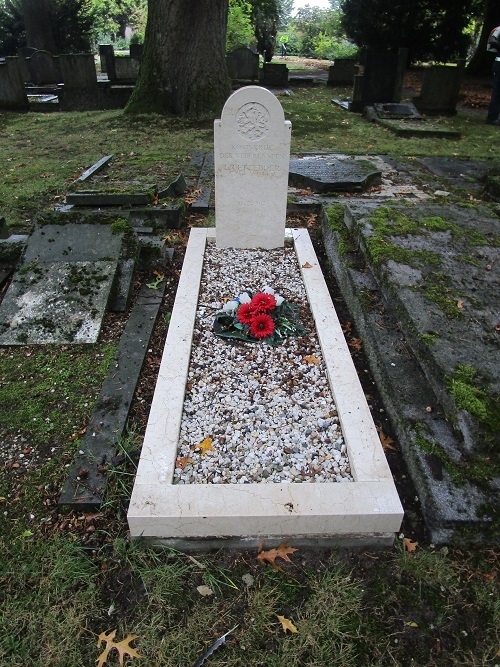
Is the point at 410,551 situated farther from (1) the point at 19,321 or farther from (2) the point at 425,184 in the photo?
(2) the point at 425,184

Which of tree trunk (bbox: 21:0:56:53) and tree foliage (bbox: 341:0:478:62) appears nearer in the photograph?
tree foliage (bbox: 341:0:478:62)

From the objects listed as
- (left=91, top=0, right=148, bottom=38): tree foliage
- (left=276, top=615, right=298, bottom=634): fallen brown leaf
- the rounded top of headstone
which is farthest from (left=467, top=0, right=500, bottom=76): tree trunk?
(left=91, top=0, right=148, bottom=38): tree foliage

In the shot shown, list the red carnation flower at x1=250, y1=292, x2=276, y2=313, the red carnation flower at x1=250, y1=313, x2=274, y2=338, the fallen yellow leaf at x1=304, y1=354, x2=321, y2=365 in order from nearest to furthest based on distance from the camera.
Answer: the fallen yellow leaf at x1=304, y1=354, x2=321, y2=365
the red carnation flower at x1=250, y1=313, x2=274, y2=338
the red carnation flower at x1=250, y1=292, x2=276, y2=313

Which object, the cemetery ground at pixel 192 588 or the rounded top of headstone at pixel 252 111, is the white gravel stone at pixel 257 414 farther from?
the rounded top of headstone at pixel 252 111

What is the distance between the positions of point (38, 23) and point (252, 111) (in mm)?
19934

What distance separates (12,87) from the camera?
1281 cm

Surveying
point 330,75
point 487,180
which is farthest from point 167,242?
point 330,75

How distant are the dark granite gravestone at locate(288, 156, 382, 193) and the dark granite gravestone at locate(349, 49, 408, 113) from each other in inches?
251

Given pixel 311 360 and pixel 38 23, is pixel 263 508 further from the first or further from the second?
pixel 38 23

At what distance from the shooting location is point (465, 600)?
80.8 inches

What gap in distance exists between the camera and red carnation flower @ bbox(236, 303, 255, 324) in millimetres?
3582

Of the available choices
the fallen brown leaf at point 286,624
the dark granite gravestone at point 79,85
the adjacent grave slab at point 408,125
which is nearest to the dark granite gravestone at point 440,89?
the adjacent grave slab at point 408,125

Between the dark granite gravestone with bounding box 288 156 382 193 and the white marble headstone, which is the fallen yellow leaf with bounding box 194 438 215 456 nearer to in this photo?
the white marble headstone

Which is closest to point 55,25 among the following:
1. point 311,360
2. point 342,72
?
point 342,72
